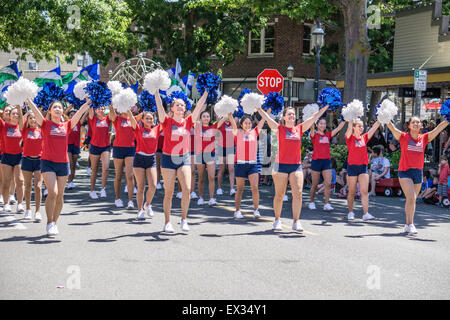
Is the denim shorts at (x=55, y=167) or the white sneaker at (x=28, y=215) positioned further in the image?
the white sneaker at (x=28, y=215)

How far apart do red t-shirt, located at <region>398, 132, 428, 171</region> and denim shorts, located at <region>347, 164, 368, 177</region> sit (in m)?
1.15

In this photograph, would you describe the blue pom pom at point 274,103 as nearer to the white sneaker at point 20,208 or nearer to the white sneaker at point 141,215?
the white sneaker at point 141,215

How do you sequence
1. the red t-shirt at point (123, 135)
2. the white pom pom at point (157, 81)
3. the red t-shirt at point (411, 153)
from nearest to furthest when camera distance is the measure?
the white pom pom at point (157, 81), the red t-shirt at point (411, 153), the red t-shirt at point (123, 135)

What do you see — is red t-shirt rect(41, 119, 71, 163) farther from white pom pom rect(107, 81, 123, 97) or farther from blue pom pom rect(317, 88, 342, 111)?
blue pom pom rect(317, 88, 342, 111)

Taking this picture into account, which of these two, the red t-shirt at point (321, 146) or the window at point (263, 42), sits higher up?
the window at point (263, 42)

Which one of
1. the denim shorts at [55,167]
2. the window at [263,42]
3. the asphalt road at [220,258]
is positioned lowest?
the asphalt road at [220,258]

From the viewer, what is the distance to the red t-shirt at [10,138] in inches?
384

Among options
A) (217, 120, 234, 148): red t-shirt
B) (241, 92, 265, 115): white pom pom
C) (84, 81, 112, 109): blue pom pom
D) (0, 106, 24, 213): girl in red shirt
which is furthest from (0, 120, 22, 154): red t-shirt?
(217, 120, 234, 148): red t-shirt

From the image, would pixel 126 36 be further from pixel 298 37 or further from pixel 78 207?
pixel 78 207

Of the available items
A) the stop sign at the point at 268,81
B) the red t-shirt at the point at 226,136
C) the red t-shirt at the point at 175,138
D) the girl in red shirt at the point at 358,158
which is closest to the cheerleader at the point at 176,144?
the red t-shirt at the point at 175,138

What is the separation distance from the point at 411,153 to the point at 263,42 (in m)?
24.2

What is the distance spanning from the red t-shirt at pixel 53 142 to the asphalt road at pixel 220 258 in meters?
1.10

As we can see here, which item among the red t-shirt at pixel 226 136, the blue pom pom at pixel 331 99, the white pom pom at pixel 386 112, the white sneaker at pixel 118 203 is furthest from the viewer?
the red t-shirt at pixel 226 136

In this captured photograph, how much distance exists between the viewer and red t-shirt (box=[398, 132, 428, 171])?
29.1 feet
